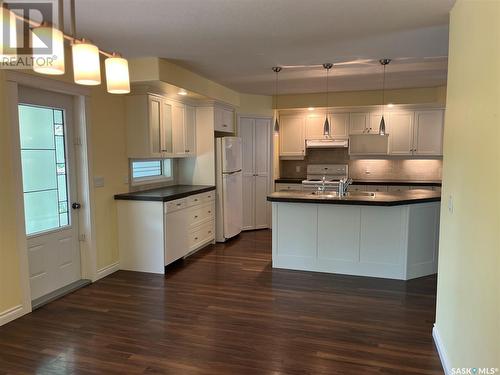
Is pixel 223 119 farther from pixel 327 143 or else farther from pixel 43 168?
pixel 43 168

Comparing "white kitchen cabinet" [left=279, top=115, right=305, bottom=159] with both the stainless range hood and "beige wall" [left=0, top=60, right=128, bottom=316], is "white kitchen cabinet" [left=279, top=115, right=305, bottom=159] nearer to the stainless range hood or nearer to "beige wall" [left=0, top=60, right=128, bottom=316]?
the stainless range hood

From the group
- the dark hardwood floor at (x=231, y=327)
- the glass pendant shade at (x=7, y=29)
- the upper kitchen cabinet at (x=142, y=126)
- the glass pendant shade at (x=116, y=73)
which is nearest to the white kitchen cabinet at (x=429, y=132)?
the dark hardwood floor at (x=231, y=327)

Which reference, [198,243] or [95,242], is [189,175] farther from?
[95,242]

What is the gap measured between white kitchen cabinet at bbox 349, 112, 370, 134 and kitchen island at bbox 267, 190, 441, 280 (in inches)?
95.1

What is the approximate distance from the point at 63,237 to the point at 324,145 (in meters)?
4.66

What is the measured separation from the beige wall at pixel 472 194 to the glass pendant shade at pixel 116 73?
1.73m

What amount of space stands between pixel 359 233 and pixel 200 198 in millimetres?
2296

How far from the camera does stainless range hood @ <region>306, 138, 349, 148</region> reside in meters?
6.72

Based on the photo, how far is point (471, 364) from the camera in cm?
192

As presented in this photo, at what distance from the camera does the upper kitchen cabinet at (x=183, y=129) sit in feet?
16.6

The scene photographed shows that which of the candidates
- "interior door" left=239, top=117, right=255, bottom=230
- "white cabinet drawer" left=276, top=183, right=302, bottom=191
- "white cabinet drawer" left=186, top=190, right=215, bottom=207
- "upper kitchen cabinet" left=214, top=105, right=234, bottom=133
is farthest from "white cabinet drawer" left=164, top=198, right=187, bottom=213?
"white cabinet drawer" left=276, top=183, right=302, bottom=191

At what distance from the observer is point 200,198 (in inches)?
209

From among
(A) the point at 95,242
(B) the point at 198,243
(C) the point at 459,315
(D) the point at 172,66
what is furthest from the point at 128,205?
(C) the point at 459,315

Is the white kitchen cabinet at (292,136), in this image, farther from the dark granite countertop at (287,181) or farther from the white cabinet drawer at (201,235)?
the white cabinet drawer at (201,235)
